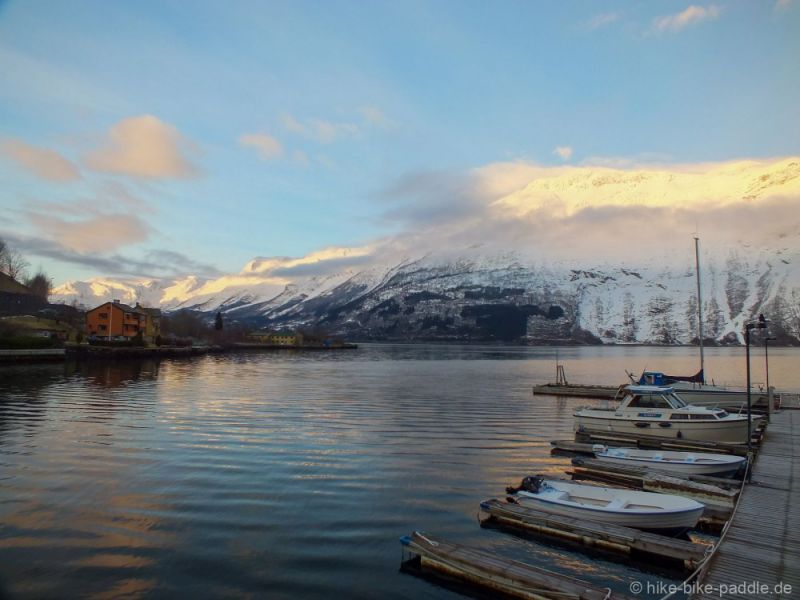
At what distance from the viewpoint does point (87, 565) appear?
55.4 ft

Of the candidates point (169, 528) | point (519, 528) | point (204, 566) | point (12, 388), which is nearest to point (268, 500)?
point (169, 528)

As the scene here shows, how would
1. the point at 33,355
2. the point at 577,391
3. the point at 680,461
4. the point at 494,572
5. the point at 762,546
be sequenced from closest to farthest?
the point at 494,572 < the point at 762,546 < the point at 680,461 < the point at 577,391 < the point at 33,355

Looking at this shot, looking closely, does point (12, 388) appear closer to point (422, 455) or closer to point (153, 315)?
point (422, 455)

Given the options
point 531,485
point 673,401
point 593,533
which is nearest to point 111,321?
point 673,401

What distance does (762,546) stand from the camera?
16.1 metres

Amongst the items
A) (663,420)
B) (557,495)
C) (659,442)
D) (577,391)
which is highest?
(663,420)

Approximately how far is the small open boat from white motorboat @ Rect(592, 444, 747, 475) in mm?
7677

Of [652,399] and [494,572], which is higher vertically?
[652,399]

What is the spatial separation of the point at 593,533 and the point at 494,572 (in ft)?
17.7

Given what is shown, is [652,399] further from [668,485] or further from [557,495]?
[557,495]

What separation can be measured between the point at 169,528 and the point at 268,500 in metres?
4.53

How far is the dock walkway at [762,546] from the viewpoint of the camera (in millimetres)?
13477

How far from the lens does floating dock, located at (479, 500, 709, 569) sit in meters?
16.8

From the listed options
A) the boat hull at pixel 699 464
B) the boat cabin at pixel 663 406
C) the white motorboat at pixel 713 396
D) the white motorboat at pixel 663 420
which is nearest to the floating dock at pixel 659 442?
the white motorboat at pixel 663 420
